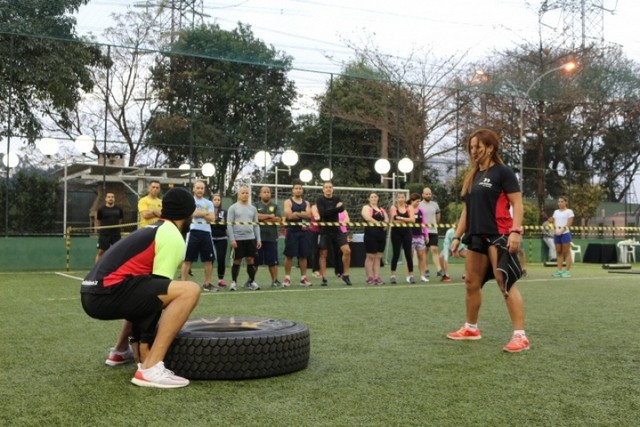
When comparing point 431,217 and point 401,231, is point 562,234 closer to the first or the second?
A: point 431,217

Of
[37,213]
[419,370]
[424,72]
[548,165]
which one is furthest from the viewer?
[424,72]

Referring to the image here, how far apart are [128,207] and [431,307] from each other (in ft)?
35.6

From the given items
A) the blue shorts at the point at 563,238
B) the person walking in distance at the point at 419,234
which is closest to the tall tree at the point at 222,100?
the person walking in distance at the point at 419,234

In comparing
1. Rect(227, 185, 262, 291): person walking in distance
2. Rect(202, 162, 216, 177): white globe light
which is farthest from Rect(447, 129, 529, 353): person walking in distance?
Rect(202, 162, 216, 177): white globe light

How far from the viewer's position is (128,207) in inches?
658

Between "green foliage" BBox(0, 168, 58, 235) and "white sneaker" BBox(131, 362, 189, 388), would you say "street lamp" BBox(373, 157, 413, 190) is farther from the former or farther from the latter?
"white sneaker" BBox(131, 362, 189, 388)

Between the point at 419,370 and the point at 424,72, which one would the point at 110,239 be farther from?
the point at 424,72

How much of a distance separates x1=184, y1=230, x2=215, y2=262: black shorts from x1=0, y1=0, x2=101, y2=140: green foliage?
7.34 meters

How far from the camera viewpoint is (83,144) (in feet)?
51.7

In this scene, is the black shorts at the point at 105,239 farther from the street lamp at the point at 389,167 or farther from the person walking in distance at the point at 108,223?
the street lamp at the point at 389,167

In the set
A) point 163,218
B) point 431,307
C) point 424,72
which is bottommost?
point 431,307

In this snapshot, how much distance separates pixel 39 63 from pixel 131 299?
44.4 ft

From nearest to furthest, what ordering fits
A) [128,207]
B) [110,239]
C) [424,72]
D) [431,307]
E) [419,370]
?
[419,370] → [431,307] → [110,239] → [128,207] → [424,72]

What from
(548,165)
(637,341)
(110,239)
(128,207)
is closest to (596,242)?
(548,165)
